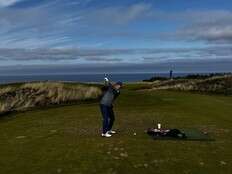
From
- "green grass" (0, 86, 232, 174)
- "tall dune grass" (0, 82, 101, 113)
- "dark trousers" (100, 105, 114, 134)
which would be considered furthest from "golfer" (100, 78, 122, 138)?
"tall dune grass" (0, 82, 101, 113)

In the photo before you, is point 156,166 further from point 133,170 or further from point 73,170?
point 73,170

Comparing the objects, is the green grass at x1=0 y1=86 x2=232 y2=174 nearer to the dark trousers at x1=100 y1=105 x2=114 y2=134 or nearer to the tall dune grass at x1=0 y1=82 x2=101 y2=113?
the dark trousers at x1=100 y1=105 x2=114 y2=134

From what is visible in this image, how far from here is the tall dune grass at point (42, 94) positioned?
1874 inches

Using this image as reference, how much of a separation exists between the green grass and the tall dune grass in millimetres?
8755

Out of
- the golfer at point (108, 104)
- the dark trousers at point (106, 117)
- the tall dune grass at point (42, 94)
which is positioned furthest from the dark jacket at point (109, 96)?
the tall dune grass at point (42, 94)

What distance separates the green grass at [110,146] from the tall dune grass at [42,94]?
8755 millimetres

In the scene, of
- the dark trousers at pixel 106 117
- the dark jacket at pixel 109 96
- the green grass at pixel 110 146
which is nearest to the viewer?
the green grass at pixel 110 146

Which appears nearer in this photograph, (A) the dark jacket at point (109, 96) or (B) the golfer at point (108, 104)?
(B) the golfer at point (108, 104)

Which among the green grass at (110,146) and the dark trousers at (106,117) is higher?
the dark trousers at (106,117)

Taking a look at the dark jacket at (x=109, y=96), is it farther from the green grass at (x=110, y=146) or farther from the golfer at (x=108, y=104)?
the green grass at (x=110, y=146)

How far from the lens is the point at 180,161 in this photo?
22672 mm

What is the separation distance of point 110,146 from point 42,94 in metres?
25.2

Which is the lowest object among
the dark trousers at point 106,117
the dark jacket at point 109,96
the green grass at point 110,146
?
the green grass at point 110,146

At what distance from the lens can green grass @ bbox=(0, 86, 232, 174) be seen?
861 inches
